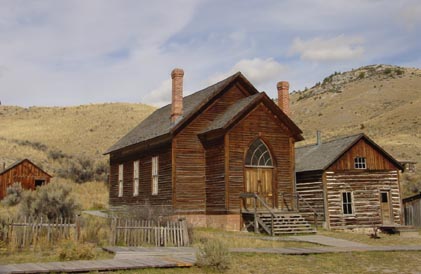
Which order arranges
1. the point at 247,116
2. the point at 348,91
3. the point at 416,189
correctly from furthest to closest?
the point at 348,91 → the point at 416,189 → the point at 247,116

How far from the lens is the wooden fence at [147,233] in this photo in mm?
15195

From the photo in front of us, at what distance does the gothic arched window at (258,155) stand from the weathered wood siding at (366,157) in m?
3.74

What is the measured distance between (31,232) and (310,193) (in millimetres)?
15264

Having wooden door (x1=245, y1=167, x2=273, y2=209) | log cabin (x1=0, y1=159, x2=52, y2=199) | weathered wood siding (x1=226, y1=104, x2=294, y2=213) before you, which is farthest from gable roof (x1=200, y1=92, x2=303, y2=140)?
log cabin (x1=0, y1=159, x2=52, y2=199)

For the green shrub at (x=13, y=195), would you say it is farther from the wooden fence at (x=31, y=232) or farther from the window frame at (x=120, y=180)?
the wooden fence at (x=31, y=232)

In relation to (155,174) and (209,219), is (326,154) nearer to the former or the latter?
(209,219)

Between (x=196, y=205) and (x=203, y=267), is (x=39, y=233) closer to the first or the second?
(x=203, y=267)

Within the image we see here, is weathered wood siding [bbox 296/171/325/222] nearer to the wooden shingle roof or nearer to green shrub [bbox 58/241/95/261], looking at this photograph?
the wooden shingle roof

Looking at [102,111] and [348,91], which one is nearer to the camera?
[348,91]

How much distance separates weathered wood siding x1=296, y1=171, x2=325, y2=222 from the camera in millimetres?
24906

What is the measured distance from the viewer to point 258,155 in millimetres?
23609

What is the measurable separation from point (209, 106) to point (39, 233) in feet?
38.5

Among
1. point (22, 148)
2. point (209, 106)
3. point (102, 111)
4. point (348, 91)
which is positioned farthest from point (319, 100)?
point (209, 106)

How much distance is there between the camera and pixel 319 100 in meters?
94.3
